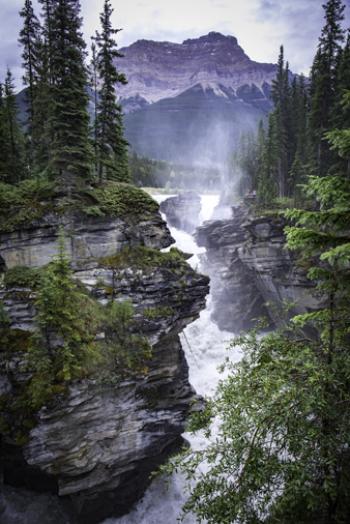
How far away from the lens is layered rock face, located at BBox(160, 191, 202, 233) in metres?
59.8

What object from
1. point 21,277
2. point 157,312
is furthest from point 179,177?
point 21,277

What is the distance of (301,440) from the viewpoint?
18.2 ft

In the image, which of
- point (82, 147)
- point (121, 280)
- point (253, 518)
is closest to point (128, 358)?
point (121, 280)

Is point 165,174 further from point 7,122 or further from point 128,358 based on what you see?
point 128,358

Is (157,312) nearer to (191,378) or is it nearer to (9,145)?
(191,378)

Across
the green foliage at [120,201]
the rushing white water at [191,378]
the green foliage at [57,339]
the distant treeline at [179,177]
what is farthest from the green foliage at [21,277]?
the distant treeline at [179,177]

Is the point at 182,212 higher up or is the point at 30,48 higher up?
the point at 30,48

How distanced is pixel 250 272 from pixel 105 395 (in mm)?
25279

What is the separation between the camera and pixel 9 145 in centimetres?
2256

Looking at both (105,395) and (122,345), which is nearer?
(105,395)

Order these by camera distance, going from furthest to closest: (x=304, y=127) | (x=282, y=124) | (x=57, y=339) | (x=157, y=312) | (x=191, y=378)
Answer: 1. (x=282, y=124)
2. (x=304, y=127)
3. (x=191, y=378)
4. (x=157, y=312)
5. (x=57, y=339)

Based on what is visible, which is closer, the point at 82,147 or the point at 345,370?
the point at 345,370

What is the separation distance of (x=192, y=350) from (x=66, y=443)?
18055mm

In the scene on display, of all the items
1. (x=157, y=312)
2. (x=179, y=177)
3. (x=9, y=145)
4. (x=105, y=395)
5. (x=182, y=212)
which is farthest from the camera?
(x=179, y=177)
